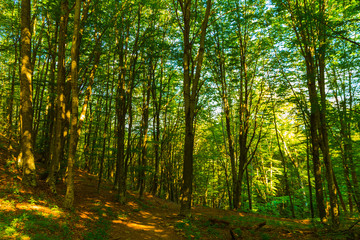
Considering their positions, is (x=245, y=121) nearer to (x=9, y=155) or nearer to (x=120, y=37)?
(x=120, y=37)

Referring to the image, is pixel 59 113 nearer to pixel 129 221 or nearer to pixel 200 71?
pixel 129 221

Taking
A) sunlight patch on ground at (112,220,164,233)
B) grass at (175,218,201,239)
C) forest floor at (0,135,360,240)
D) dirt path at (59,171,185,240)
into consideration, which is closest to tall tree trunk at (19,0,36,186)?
forest floor at (0,135,360,240)

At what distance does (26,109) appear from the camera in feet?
26.1

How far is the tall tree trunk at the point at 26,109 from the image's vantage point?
25.3 feet

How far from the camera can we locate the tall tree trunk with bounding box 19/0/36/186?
771cm

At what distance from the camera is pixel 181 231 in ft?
24.6

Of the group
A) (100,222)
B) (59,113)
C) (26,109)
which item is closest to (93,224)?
(100,222)

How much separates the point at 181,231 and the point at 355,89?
49.8ft

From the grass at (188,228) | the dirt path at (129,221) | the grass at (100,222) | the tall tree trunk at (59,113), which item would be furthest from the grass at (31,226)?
the grass at (188,228)

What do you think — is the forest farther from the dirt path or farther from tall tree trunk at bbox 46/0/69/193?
the dirt path

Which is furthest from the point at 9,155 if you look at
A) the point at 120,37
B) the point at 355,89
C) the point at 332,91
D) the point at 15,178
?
the point at 355,89

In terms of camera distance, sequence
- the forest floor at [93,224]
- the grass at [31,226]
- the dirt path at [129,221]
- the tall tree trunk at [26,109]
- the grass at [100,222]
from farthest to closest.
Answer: the tall tree trunk at [26,109] < the dirt path at [129,221] < the grass at [100,222] < the forest floor at [93,224] < the grass at [31,226]

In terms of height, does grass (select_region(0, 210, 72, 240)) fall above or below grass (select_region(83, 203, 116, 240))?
above

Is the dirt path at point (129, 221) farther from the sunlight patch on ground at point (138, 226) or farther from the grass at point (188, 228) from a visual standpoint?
the grass at point (188, 228)
